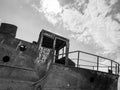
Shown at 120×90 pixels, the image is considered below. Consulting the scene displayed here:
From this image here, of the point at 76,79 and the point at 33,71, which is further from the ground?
the point at 33,71

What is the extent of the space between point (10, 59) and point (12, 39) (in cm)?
106

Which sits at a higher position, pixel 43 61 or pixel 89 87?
pixel 43 61

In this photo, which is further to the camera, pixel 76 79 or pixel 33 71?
pixel 76 79

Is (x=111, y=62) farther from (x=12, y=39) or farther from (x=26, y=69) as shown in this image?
(x=12, y=39)

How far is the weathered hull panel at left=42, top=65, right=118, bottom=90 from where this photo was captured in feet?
17.7

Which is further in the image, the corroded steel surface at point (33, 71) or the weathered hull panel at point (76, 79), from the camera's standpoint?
the weathered hull panel at point (76, 79)

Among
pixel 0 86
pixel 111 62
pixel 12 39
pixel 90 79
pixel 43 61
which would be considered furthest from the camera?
pixel 111 62

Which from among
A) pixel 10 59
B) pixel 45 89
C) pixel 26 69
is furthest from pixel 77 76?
pixel 10 59

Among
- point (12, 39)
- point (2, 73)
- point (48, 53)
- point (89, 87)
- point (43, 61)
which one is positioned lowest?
point (89, 87)

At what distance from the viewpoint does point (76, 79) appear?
19.5 ft

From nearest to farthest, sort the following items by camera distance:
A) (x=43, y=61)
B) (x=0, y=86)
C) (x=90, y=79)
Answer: (x=0, y=86)
(x=43, y=61)
(x=90, y=79)

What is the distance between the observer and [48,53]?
623cm

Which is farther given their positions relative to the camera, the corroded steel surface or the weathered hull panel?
the weathered hull panel

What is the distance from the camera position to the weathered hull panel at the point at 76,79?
17.7 ft
